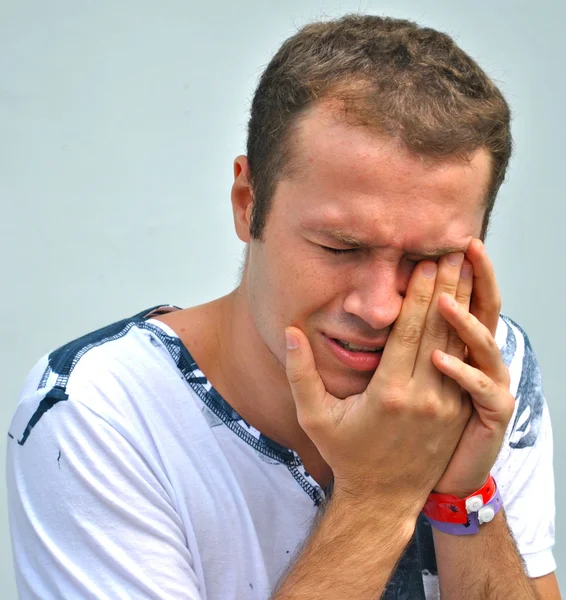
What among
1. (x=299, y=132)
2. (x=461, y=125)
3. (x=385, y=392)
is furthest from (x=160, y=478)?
(x=461, y=125)

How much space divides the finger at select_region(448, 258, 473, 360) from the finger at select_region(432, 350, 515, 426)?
1.2 inches

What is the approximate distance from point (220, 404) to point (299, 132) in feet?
1.70

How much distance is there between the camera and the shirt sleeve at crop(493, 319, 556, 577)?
1912 millimetres

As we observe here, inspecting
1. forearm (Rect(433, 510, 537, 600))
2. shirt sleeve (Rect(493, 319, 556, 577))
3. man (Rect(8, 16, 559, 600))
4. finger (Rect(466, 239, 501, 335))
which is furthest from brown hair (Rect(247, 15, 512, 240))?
forearm (Rect(433, 510, 537, 600))

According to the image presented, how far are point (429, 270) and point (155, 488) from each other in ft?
1.93

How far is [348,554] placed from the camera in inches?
62.9

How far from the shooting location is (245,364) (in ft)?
5.94

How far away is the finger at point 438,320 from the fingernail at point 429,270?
2 centimetres

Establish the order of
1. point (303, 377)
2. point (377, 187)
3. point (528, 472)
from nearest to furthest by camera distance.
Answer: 1. point (377, 187)
2. point (303, 377)
3. point (528, 472)

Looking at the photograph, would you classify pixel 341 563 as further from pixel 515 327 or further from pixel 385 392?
pixel 515 327

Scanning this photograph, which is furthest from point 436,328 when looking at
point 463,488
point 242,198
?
point 242,198

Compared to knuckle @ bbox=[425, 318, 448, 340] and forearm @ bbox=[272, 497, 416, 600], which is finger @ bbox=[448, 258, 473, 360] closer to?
knuckle @ bbox=[425, 318, 448, 340]

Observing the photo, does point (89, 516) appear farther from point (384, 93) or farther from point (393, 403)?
point (384, 93)

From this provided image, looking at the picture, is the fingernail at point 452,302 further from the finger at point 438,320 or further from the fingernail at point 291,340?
the fingernail at point 291,340
